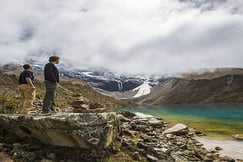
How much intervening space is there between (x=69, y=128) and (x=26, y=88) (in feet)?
13.7

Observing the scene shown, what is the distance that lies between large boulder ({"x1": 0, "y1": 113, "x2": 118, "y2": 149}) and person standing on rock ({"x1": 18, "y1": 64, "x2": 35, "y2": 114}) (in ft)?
7.53

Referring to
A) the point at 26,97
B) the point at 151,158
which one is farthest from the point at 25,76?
the point at 151,158

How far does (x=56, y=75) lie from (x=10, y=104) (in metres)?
6.70

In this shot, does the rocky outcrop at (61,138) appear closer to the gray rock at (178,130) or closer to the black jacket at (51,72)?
the black jacket at (51,72)

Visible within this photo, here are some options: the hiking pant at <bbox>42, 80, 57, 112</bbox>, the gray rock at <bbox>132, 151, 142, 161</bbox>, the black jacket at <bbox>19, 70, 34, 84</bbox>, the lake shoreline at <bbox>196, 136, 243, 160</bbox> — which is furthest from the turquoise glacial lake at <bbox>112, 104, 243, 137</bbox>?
the black jacket at <bbox>19, 70, 34, 84</bbox>

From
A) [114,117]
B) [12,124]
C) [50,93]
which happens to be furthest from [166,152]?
[12,124]

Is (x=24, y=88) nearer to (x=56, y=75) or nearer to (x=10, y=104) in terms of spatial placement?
(x=56, y=75)

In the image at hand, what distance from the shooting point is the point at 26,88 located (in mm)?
14062

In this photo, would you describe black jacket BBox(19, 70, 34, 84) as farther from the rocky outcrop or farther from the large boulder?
the large boulder

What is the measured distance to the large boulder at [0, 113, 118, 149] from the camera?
1086 centimetres

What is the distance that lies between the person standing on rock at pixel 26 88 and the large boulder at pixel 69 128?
2.30 m

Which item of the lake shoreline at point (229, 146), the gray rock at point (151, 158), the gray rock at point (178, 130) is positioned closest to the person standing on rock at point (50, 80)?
the gray rock at point (151, 158)

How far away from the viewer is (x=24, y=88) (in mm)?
14047

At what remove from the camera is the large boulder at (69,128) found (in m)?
10.9
